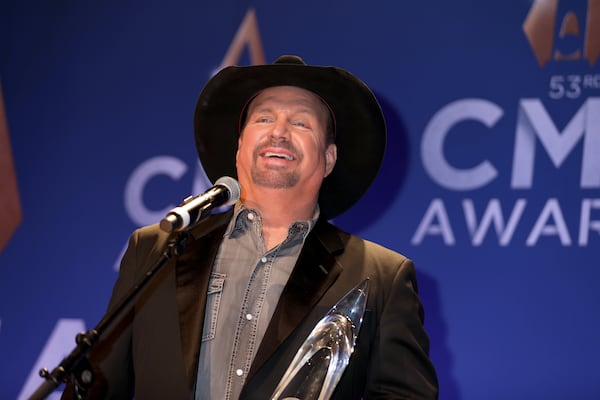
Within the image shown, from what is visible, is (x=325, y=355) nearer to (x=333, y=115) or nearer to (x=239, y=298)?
(x=239, y=298)

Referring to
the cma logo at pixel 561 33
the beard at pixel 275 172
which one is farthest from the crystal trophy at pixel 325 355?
the cma logo at pixel 561 33

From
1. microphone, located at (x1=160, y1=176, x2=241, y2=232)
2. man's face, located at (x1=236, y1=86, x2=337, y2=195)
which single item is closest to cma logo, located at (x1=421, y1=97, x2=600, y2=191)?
man's face, located at (x1=236, y1=86, x2=337, y2=195)

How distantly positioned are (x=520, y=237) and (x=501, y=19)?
1.05 m

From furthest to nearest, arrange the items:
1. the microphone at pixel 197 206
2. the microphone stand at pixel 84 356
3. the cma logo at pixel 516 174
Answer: the cma logo at pixel 516 174 → the microphone at pixel 197 206 → the microphone stand at pixel 84 356

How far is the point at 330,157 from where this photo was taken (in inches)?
119

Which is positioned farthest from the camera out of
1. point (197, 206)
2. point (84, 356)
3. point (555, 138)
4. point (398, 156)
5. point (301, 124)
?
point (398, 156)

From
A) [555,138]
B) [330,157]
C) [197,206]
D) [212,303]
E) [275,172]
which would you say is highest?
[555,138]

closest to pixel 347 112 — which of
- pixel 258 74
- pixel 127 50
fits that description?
pixel 258 74

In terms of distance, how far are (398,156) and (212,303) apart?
1541mm

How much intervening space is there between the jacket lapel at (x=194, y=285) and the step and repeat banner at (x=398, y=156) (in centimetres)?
125

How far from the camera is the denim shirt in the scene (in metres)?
2.47

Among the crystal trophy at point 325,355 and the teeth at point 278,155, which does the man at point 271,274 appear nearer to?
→ the teeth at point 278,155

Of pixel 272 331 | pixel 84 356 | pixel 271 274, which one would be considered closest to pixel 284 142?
pixel 271 274

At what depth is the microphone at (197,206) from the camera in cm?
175
